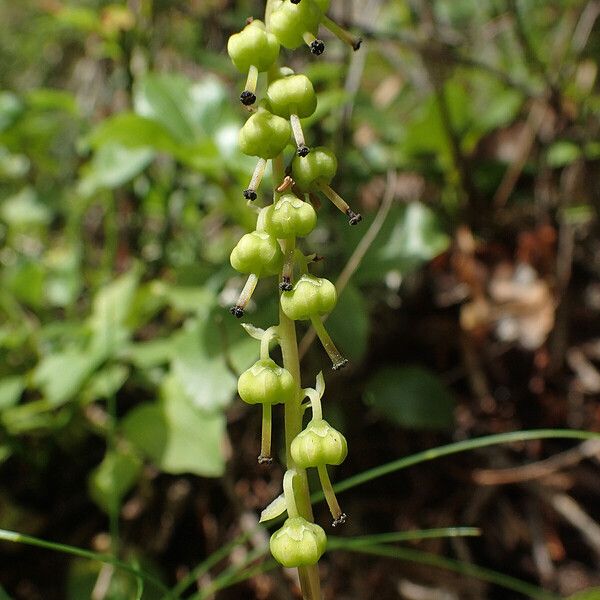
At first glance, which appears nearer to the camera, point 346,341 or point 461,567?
point 461,567

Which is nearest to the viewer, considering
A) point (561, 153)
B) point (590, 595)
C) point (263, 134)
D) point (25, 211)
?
point (263, 134)

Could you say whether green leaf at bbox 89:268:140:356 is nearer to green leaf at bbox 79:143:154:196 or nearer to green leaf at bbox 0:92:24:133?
green leaf at bbox 79:143:154:196

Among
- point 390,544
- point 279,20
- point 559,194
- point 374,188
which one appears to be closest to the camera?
point 279,20

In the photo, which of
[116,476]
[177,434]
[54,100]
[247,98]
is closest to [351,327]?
[177,434]

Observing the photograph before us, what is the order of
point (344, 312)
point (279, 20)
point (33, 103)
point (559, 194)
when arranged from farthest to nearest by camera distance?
point (33, 103) < point (559, 194) < point (344, 312) < point (279, 20)

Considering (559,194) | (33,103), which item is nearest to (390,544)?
(559,194)

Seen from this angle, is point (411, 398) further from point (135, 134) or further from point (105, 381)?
point (135, 134)

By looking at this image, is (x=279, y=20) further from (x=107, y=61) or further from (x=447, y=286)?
(x=107, y=61)
